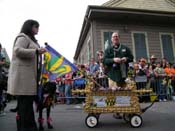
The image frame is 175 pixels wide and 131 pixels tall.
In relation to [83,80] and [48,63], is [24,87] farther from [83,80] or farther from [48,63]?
[83,80]

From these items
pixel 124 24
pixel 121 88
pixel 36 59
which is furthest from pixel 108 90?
pixel 124 24

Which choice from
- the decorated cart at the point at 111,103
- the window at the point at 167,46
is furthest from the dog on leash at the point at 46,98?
the window at the point at 167,46

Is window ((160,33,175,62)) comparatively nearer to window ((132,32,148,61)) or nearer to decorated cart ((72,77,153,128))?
window ((132,32,148,61))

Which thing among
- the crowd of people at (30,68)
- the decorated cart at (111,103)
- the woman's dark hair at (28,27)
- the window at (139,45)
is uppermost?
the window at (139,45)

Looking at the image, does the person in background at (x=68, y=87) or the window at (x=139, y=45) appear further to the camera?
the window at (x=139, y=45)

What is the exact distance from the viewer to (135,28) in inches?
696

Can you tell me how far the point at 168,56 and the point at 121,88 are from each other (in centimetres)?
1278

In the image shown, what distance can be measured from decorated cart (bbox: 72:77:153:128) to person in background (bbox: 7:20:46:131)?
71.5 inches

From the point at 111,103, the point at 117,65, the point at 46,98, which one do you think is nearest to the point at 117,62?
the point at 117,65

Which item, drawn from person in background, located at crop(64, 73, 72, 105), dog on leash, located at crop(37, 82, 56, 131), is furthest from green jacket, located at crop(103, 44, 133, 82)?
person in background, located at crop(64, 73, 72, 105)

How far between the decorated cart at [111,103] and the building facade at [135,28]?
982 cm

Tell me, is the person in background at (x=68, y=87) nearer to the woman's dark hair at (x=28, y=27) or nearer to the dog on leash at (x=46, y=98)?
the dog on leash at (x=46, y=98)

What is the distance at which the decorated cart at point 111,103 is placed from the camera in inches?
240

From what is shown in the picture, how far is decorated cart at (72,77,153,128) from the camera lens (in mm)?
6105
